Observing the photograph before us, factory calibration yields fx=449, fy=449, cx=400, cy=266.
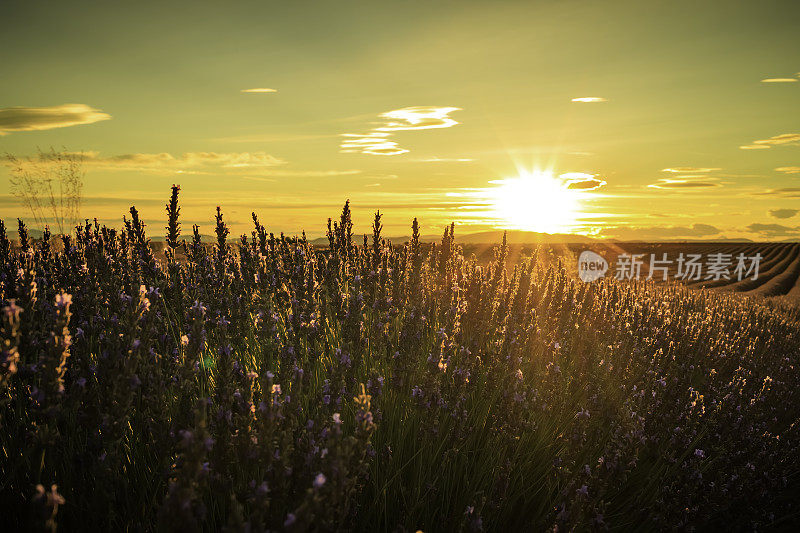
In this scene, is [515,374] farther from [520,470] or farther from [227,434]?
[227,434]

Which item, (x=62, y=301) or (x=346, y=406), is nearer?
(x=62, y=301)

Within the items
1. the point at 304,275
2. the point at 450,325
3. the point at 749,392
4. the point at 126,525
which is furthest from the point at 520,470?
the point at 749,392

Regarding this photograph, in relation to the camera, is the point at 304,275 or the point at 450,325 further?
the point at 304,275

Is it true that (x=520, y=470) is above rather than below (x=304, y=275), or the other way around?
below

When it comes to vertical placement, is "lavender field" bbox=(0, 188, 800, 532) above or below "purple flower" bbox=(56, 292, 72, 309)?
below

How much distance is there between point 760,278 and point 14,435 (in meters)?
36.5

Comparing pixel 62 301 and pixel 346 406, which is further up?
pixel 62 301

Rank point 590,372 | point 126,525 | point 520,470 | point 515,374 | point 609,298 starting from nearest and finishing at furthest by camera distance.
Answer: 1. point 126,525
2. point 520,470
3. point 515,374
4. point 590,372
5. point 609,298

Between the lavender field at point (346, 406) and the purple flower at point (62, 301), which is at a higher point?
the purple flower at point (62, 301)

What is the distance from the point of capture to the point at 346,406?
250 cm

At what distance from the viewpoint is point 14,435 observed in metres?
2.24

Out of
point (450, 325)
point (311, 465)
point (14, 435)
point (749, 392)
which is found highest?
point (450, 325)

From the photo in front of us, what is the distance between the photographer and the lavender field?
168 cm

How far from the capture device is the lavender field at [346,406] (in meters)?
1.68
